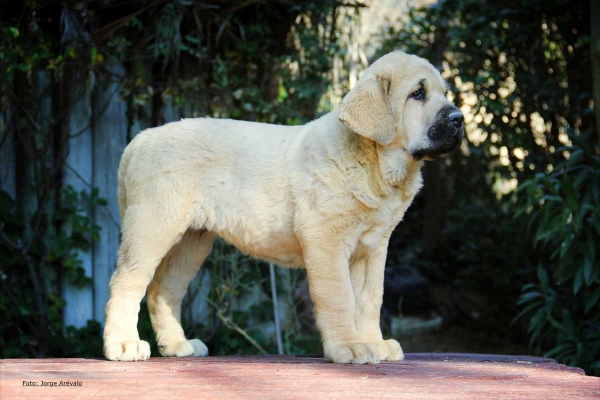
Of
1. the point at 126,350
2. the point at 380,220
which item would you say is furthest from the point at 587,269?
the point at 126,350

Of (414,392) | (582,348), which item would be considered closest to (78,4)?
(414,392)

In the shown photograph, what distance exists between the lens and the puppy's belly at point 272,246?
3.93 meters

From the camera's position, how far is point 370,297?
12.9 ft

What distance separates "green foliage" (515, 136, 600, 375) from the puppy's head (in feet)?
7.12

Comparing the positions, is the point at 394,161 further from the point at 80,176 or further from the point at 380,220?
the point at 80,176

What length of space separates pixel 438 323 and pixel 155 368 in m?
5.52

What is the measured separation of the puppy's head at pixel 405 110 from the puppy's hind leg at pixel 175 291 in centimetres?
123

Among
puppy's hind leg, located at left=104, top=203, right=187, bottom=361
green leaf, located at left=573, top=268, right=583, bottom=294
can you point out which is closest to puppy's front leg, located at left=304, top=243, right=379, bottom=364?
puppy's hind leg, located at left=104, top=203, right=187, bottom=361

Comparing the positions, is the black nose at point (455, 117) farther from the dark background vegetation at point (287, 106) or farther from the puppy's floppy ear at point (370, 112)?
the dark background vegetation at point (287, 106)

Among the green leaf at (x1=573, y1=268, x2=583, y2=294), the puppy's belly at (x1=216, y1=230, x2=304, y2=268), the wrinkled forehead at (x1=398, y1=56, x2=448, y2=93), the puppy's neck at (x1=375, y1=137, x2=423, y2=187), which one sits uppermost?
the wrinkled forehead at (x1=398, y1=56, x2=448, y2=93)

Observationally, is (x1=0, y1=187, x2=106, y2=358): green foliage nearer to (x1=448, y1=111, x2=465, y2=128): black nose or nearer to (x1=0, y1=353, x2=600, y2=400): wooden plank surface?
(x1=0, y1=353, x2=600, y2=400): wooden plank surface

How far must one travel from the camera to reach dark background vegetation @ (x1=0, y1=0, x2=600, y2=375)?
5547mm

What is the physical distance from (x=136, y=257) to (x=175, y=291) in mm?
452

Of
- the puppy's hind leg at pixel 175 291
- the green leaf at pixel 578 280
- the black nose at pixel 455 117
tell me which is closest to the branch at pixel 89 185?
the puppy's hind leg at pixel 175 291
